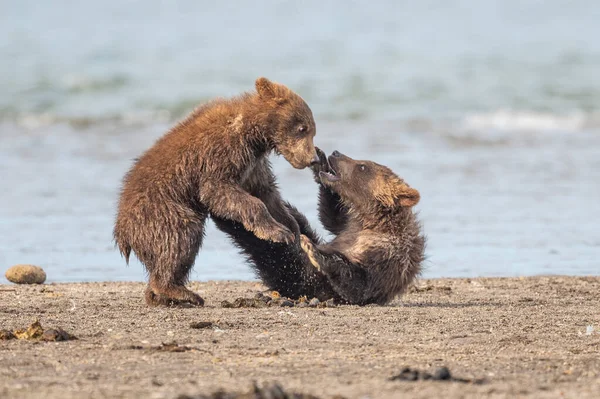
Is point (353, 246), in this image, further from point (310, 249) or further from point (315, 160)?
point (315, 160)

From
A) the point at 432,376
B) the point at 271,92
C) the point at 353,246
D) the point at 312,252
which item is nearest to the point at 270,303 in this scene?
the point at 312,252

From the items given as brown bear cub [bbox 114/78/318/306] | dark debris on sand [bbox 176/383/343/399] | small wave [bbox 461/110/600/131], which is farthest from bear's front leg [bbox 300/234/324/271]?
small wave [bbox 461/110/600/131]

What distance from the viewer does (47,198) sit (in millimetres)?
13375

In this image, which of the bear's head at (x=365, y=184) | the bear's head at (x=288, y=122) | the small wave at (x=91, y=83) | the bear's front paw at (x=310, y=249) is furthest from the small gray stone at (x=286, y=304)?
the small wave at (x=91, y=83)

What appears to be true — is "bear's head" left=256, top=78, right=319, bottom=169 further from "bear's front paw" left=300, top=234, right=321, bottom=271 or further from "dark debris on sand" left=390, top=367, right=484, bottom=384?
"dark debris on sand" left=390, top=367, right=484, bottom=384

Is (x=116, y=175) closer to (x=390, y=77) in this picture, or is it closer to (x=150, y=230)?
(x=150, y=230)

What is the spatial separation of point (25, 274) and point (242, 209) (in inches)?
90.5

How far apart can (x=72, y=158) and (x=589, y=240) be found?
29.2ft

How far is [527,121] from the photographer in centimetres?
2275

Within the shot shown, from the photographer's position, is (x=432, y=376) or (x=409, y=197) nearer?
(x=432, y=376)

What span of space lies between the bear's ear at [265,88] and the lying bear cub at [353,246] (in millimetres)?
938

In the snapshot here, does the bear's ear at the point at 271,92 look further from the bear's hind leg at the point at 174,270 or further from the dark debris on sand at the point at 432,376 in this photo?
the dark debris on sand at the point at 432,376

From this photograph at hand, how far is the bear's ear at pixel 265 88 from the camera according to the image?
27.6 ft

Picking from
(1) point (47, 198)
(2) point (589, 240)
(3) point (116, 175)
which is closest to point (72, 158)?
(3) point (116, 175)
